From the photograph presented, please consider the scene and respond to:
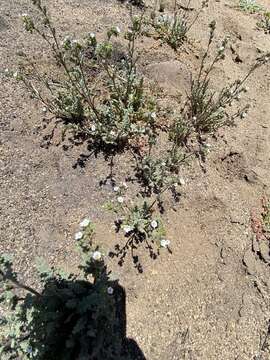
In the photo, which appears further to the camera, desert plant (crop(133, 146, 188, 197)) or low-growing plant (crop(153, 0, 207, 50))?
low-growing plant (crop(153, 0, 207, 50))

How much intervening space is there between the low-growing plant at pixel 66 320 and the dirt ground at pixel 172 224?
0.45 m

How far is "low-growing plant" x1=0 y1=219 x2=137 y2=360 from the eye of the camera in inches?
125

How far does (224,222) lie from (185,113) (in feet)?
5.16

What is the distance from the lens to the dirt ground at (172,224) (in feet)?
12.6

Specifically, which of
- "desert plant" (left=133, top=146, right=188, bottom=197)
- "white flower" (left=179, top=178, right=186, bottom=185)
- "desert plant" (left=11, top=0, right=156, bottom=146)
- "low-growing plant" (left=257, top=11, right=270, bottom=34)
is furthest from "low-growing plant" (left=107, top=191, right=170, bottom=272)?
"low-growing plant" (left=257, top=11, right=270, bottom=34)

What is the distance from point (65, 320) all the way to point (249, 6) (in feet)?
20.9

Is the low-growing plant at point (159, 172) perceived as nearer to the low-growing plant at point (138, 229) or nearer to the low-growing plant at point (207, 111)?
the low-growing plant at point (138, 229)

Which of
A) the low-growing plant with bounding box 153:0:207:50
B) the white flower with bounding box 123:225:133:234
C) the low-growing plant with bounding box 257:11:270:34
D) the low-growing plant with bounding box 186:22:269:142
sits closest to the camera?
the white flower with bounding box 123:225:133:234

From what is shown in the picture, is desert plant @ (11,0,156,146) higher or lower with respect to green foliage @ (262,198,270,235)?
higher

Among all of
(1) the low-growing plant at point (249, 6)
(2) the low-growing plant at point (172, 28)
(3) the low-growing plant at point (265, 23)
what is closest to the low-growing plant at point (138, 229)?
(2) the low-growing plant at point (172, 28)

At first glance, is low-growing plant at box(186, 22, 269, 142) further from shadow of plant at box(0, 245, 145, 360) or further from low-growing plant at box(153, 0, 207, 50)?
shadow of plant at box(0, 245, 145, 360)

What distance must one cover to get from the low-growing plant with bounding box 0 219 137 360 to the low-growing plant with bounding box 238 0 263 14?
18.7 feet

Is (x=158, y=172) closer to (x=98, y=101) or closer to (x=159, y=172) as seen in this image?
(x=159, y=172)

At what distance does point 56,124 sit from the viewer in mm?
4793
